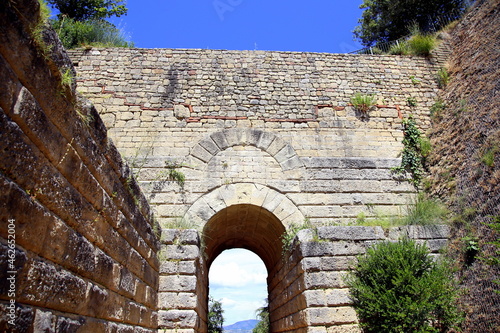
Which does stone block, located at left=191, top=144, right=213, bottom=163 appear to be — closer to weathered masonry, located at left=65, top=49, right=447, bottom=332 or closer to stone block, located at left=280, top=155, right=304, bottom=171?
weathered masonry, located at left=65, top=49, right=447, bottom=332

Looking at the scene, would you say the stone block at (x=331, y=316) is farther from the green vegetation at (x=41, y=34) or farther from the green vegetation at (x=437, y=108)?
the green vegetation at (x=437, y=108)

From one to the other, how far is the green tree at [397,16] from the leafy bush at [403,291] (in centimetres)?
1519

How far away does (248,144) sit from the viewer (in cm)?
772

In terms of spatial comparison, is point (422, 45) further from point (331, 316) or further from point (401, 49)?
point (331, 316)

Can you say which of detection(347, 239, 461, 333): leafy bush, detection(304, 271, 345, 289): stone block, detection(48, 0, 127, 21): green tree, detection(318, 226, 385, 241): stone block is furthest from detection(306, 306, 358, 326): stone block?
detection(48, 0, 127, 21): green tree

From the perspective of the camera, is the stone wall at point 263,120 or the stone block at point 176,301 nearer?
the stone block at point 176,301

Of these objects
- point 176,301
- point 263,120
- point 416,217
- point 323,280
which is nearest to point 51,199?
point 176,301

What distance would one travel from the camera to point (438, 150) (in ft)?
25.5

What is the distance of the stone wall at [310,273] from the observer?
5.66m

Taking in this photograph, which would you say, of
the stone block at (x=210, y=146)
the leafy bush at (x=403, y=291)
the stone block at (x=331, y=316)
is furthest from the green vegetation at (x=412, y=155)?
the stone block at (x=210, y=146)

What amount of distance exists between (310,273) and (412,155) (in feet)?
12.6

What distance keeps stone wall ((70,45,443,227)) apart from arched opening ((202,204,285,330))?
61 centimetres

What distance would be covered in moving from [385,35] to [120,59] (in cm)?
1772

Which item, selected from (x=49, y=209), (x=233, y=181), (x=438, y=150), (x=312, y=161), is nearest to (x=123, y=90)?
(x=233, y=181)
